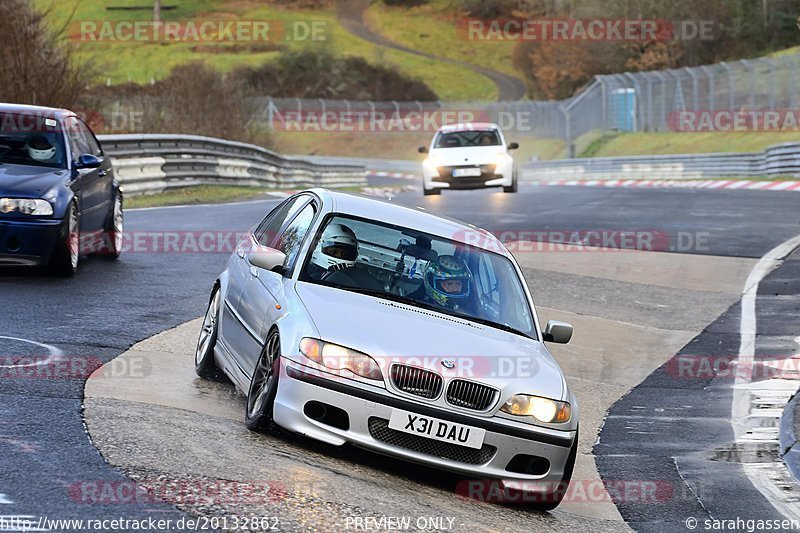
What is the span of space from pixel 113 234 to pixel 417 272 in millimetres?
7525

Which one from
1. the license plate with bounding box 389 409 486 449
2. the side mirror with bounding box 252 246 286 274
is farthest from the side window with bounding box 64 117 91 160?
Result: the license plate with bounding box 389 409 486 449

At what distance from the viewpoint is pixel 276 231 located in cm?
905

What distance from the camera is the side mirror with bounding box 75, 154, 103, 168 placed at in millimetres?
12844

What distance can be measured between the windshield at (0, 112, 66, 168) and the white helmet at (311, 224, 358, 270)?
555cm

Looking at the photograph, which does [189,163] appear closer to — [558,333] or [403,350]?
[558,333]

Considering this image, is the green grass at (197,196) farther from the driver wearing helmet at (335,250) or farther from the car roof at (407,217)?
the driver wearing helmet at (335,250)

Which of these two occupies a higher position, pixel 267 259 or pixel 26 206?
pixel 267 259

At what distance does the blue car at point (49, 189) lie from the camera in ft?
39.7

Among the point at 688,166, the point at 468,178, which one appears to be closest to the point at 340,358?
the point at 468,178

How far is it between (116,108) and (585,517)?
27.7 metres

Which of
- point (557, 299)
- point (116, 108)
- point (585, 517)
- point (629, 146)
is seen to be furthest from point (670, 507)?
point (629, 146)

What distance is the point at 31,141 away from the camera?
13008 millimetres

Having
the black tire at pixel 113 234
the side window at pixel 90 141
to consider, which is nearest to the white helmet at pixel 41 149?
the side window at pixel 90 141

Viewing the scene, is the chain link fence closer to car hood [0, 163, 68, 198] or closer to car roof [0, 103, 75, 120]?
car roof [0, 103, 75, 120]
